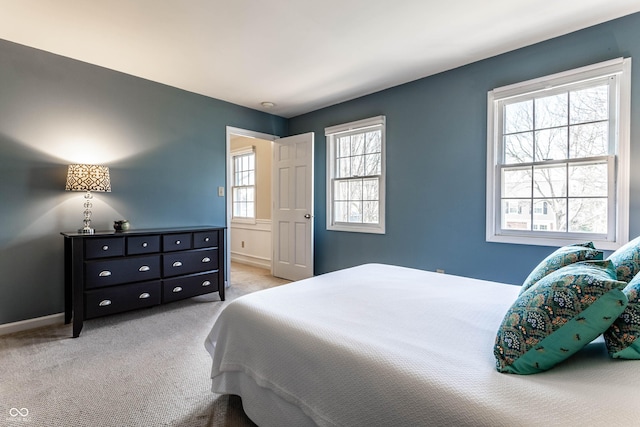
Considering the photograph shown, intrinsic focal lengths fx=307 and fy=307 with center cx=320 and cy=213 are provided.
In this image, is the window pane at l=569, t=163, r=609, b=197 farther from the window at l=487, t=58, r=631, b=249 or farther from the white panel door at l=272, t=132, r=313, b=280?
the white panel door at l=272, t=132, r=313, b=280

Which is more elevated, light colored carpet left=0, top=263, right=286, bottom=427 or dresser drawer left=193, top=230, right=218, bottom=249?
dresser drawer left=193, top=230, right=218, bottom=249

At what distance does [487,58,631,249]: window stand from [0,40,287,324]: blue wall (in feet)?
11.0

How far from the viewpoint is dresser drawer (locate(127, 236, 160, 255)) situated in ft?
9.39

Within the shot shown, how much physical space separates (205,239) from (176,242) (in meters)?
0.32

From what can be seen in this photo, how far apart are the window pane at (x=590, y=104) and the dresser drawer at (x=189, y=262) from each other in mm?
3650

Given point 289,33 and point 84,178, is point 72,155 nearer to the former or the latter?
point 84,178

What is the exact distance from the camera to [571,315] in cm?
86

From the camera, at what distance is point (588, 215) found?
2461mm

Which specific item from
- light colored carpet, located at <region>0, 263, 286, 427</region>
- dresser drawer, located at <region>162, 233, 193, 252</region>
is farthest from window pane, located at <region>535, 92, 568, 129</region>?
dresser drawer, located at <region>162, 233, 193, 252</region>

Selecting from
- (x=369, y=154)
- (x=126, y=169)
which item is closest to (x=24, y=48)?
(x=126, y=169)

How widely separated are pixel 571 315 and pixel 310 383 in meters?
0.86

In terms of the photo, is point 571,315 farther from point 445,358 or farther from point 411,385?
point 411,385

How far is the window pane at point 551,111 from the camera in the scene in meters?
2.56

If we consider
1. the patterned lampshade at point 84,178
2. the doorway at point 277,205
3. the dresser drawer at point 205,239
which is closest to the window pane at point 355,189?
the doorway at point 277,205
